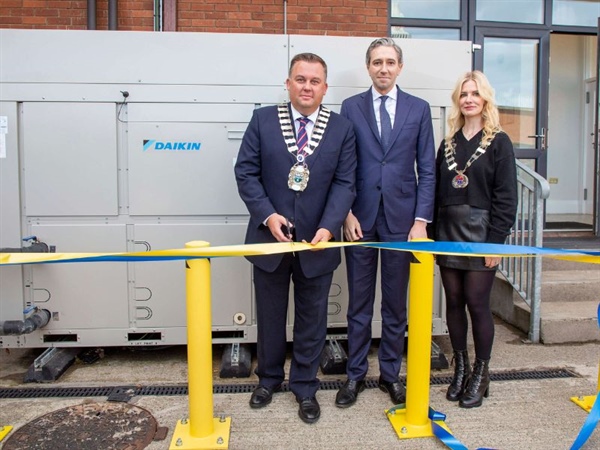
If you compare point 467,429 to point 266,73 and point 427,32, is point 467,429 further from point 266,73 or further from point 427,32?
point 427,32

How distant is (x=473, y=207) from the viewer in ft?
9.68

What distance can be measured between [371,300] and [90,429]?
5.62ft

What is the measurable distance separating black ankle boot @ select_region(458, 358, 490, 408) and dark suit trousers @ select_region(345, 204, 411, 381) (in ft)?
1.37

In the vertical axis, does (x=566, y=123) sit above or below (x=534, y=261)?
above

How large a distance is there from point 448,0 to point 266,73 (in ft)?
11.4

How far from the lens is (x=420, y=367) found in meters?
2.67

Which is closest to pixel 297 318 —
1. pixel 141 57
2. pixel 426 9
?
pixel 141 57

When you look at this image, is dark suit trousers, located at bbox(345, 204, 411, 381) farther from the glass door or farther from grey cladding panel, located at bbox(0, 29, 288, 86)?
the glass door

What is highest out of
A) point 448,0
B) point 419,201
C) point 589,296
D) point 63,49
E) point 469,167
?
point 448,0

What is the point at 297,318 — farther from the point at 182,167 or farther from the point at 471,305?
the point at 182,167

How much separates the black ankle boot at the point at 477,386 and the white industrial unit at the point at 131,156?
1535mm

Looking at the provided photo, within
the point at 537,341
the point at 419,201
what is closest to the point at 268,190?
the point at 419,201

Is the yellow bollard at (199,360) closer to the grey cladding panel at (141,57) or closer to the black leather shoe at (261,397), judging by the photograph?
the black leather shoe at (261,397)

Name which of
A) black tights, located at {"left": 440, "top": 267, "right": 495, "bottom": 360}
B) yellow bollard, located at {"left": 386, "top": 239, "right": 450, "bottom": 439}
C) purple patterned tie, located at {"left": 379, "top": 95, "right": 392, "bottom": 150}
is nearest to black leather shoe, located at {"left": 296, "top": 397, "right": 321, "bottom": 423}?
yellow bollard, located at {"left": 386, "top": 239, "right": 450, "bottom": 439}
